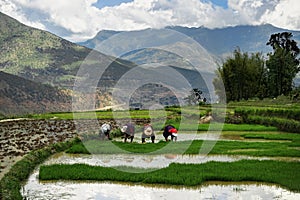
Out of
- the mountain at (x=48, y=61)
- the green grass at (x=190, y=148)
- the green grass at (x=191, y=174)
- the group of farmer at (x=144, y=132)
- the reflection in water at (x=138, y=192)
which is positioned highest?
the mountain at (x=48, y=61)

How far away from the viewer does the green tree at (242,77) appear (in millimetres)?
52750

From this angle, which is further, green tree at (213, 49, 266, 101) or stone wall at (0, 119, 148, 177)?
green tree at (213, 49, 266, 101)

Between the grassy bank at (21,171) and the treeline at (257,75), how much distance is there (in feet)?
120

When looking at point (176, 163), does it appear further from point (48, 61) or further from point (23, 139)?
point (48, 61)

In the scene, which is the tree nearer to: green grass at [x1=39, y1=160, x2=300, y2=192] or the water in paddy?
green grass at [x1=39, y1=160, x2=300, y2=192]

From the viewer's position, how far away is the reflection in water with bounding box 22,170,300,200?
10.9 metres

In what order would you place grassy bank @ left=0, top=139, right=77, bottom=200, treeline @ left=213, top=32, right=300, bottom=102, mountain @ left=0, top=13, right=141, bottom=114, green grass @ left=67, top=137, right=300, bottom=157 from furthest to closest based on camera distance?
mountain @ left=0, top=13, right=141, bottom=114, treeline @ left=213, top=32, right=300, bottom=102, green grass @ left=67, top=137, right=300, bottom=157, grassy bank @ left=0, top=139, right=77, bottom=200

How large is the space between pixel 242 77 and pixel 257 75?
2.70m

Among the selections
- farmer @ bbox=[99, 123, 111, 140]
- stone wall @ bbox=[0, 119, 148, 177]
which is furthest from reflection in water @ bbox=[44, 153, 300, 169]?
farmer @ bbox=[99, 123, 111, 140]

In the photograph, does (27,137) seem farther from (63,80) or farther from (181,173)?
(63,80)

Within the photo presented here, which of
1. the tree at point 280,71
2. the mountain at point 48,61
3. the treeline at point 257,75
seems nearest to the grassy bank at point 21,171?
the treeline at point 257,75

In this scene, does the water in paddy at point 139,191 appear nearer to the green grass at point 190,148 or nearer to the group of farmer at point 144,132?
the green grass at point 190,148

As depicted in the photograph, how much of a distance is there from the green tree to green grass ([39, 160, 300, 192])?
128ft

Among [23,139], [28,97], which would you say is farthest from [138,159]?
[28,97]
